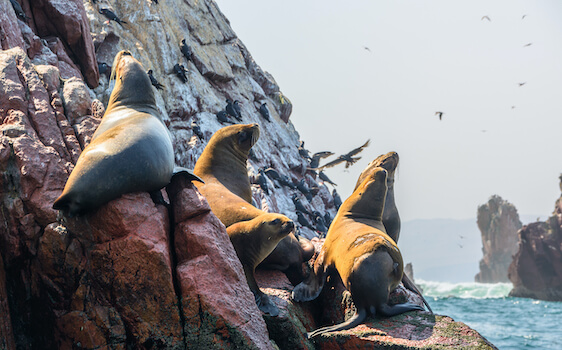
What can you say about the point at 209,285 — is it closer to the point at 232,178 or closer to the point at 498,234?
the point at 232,178

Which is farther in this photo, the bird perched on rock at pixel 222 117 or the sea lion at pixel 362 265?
the bird perched on rock at pixel 222 117

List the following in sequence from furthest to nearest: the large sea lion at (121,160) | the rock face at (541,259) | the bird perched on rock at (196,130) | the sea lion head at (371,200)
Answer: the rock face at (541,259) → the bird perched on rock at (196,130) → the sea lion head at (371,200) → the large sea lion at (121,160)

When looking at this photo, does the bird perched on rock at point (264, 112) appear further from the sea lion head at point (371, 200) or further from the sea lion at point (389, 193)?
the sea lion head at point (371, 200)

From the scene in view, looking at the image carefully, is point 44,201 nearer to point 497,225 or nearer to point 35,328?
point 35,328

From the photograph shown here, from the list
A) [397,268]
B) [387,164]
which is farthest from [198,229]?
[387,164]

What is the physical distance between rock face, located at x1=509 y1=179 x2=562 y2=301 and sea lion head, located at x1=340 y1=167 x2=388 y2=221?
48809 millimetres

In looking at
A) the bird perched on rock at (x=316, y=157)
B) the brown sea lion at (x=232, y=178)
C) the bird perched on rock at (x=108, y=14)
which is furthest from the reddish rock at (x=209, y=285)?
the bird perched on rock at (x=316, y=157)

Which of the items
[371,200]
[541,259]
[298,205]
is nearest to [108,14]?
[298,205]

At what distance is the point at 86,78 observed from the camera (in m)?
11.2

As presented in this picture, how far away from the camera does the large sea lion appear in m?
4.04

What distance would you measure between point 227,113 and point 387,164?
11.8m

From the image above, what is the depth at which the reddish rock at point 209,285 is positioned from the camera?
Answer: 162 inches

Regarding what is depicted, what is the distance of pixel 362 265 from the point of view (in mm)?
5398

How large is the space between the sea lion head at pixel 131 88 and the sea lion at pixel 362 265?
106 inches
